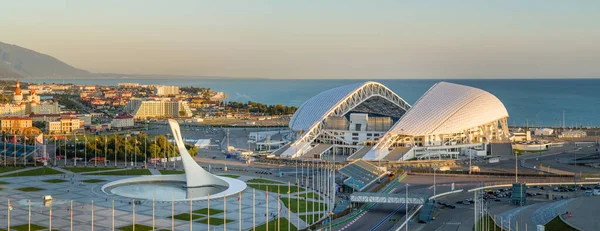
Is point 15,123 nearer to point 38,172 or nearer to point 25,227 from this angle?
point 38,172

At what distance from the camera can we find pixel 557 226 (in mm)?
41844

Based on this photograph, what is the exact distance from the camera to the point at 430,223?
1879 inches

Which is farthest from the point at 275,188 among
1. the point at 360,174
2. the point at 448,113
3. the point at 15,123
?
the point at 15,123

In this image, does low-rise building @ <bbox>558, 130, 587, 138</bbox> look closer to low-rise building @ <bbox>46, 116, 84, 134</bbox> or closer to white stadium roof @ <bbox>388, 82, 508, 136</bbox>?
white stadium roof @ <bbox>388, 82, 508, 136</bbox>

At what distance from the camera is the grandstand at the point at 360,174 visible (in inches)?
2459

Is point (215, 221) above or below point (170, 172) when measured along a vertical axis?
below

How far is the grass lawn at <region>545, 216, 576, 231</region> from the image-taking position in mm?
40781

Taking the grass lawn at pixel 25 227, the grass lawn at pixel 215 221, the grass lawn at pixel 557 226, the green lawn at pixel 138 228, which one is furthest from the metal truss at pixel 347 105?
the grass lawn at pixel 557 226

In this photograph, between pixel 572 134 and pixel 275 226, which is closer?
pixel 275 226

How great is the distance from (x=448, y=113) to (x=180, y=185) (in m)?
39.9

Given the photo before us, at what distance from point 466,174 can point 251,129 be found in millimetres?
64771

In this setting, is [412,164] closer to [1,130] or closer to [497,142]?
[497,142]

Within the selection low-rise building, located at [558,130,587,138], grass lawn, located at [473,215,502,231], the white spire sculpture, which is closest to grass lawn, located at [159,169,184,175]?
the white spire sculpture

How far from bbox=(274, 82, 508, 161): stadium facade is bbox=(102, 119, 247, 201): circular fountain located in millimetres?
24510
